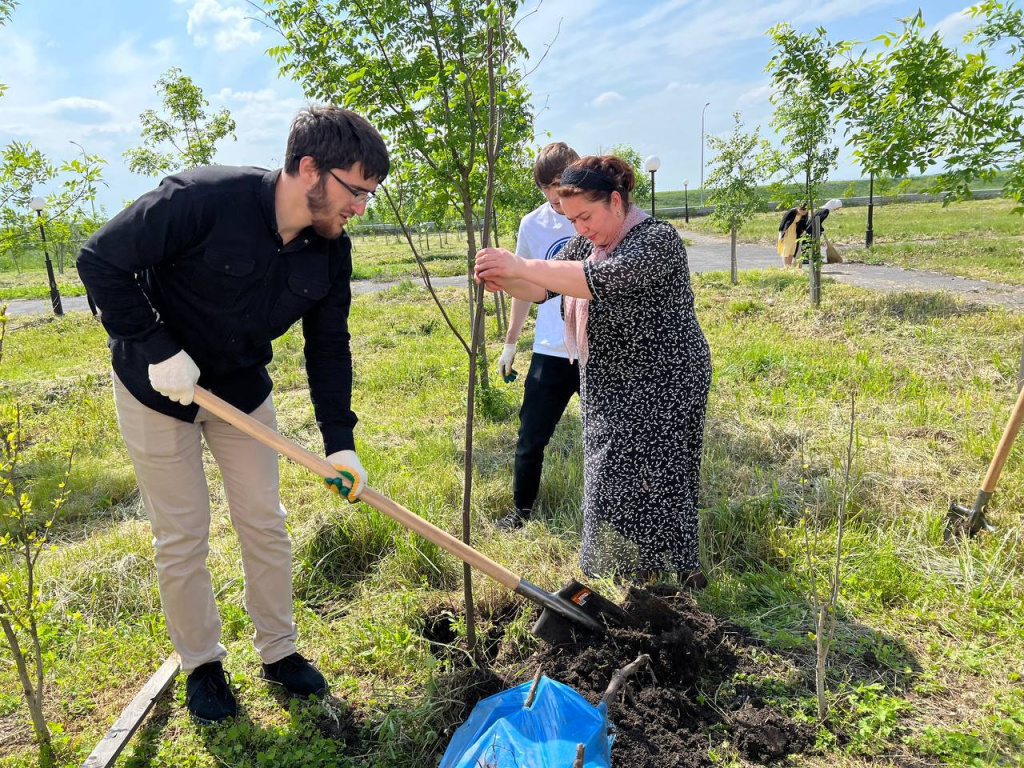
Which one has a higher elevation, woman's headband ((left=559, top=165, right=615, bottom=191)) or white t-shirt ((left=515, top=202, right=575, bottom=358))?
woman's headband ((left=559, top=165, right=615, bottom=191))

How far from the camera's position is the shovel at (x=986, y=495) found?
2756 mm

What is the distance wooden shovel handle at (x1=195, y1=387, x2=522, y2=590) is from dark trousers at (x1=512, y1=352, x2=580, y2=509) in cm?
121

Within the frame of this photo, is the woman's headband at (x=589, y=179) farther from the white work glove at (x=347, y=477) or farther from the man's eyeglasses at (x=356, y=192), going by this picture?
the white work glove at (x=347, y=477)

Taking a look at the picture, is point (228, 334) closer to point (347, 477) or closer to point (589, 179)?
point (347, 477)

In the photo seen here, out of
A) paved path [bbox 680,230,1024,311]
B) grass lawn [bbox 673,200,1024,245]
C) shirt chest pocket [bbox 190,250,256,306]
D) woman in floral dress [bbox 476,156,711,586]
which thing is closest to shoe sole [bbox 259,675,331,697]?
woman in floral dress [bbox 476,156,711,586]

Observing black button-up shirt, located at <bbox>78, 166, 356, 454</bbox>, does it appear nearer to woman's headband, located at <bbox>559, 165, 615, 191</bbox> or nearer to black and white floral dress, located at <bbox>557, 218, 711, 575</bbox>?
woman's headband, located at <bbox>559, 165, 615, 191</bbox>

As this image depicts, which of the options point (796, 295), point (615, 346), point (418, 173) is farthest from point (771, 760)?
point (796, 295)

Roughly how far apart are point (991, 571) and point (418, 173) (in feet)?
13.9

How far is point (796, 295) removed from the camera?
9.81m

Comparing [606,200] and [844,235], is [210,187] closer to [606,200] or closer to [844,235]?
[606,200]

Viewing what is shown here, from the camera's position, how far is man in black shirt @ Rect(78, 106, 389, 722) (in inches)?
72.6

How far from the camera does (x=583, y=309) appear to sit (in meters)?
2.38

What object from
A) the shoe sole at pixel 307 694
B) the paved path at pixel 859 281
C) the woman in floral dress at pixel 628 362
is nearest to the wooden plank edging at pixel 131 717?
the shoe sole at pixel 307 694

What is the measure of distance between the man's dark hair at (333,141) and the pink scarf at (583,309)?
0.85 m
